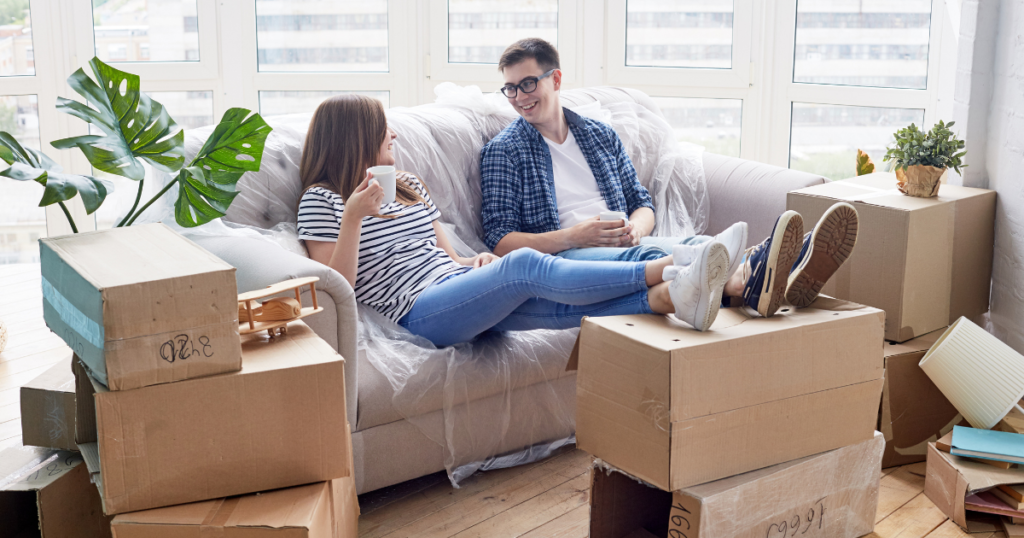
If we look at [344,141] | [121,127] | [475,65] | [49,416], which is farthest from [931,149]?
[475,65]

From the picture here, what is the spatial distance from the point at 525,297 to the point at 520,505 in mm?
468

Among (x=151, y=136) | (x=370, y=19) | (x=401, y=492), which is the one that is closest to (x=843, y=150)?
(x=370, y=19)

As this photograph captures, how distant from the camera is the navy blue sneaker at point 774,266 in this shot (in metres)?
1.53

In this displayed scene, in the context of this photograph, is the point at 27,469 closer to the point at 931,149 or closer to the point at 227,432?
the point at 227,432

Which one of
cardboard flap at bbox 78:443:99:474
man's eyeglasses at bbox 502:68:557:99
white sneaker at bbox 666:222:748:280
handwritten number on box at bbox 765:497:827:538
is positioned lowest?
handwritten number on box at bbox 765:497:827:538

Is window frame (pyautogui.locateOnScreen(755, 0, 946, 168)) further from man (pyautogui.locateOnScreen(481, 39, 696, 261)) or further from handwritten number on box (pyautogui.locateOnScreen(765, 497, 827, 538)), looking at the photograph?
handwritten number on box (pyautogui.locateOnScreen(765, 497, 827, 538))

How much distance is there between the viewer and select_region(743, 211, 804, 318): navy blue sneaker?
153 cm

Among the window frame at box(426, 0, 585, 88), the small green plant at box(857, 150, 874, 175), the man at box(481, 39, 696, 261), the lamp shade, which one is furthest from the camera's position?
the window frame at box(426, 0, 585, 88)

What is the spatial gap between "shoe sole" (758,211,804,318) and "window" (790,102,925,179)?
7.91 feet

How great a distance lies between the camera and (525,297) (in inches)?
69.9

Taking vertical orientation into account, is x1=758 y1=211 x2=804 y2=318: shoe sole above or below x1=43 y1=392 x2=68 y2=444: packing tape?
above

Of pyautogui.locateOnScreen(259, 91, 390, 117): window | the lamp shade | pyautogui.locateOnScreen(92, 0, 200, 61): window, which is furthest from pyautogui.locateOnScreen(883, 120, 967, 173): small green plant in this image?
pyautogui.locateOnScreen(92, 0, 200, 61): window

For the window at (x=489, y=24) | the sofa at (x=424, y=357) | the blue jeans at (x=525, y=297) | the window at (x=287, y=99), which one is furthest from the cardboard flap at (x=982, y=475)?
the window at (x=287, y=99)

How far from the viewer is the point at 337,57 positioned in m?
3.98
